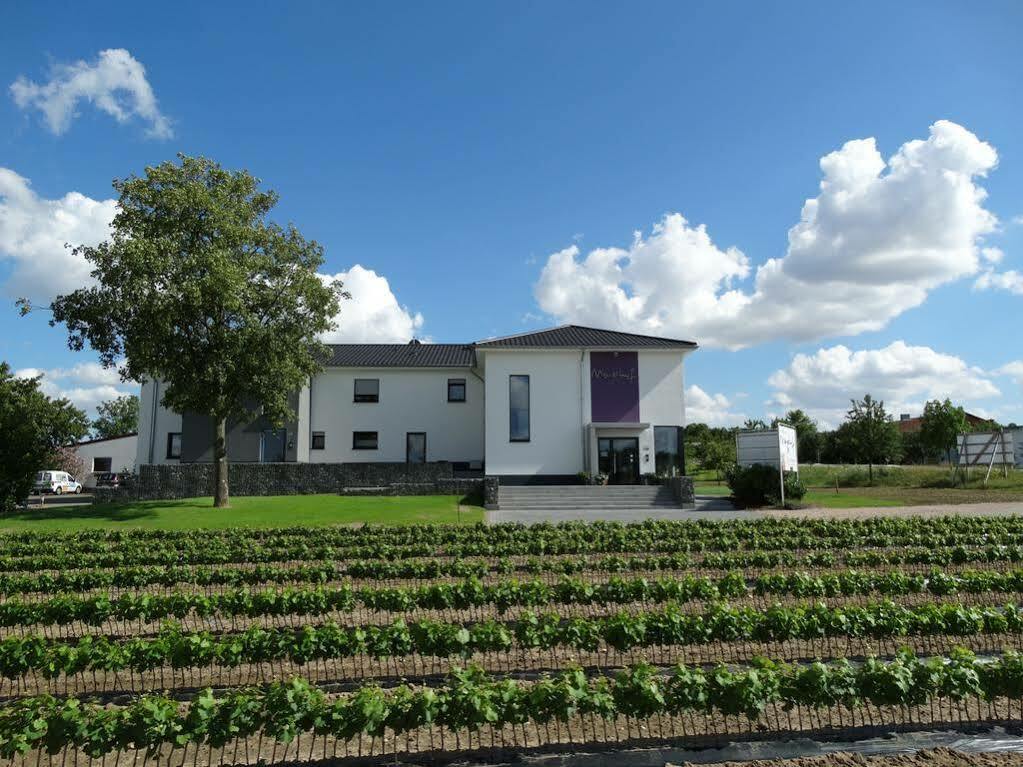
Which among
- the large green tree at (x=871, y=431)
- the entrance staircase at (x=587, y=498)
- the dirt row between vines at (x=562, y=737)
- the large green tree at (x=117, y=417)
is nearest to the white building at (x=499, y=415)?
the entrance staircase at (x=587, y=498)

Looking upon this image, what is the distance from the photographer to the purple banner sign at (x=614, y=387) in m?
30.1

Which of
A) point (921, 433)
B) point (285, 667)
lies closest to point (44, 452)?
point (285, 667)

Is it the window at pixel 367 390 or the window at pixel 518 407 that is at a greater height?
the window at pixel 367 390

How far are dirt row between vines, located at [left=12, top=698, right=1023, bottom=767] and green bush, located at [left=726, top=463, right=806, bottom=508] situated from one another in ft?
66.5

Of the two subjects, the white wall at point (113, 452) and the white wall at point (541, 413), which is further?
the white wall at point (113, 452)

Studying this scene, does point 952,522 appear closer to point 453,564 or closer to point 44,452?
point 453,564

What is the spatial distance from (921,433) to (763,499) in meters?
20.0

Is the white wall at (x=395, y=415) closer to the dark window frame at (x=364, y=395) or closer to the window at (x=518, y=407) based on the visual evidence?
the dark window frame at (x=364, y=395)

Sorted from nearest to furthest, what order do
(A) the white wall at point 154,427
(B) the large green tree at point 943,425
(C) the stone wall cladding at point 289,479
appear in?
(C) the stone wall cladding at point 289,479
(A) the white wall at point 154,427
(B) the large green tree at point 943,425

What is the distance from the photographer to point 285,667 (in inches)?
295

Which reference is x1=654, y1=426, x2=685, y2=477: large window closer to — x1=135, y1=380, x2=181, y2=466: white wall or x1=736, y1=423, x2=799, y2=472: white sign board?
x1=736, y1=423, x2=799, y2=472: white sign board

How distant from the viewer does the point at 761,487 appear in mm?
25969

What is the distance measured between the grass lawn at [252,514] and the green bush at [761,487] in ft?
34.8

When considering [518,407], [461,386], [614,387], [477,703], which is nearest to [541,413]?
[518,407]
